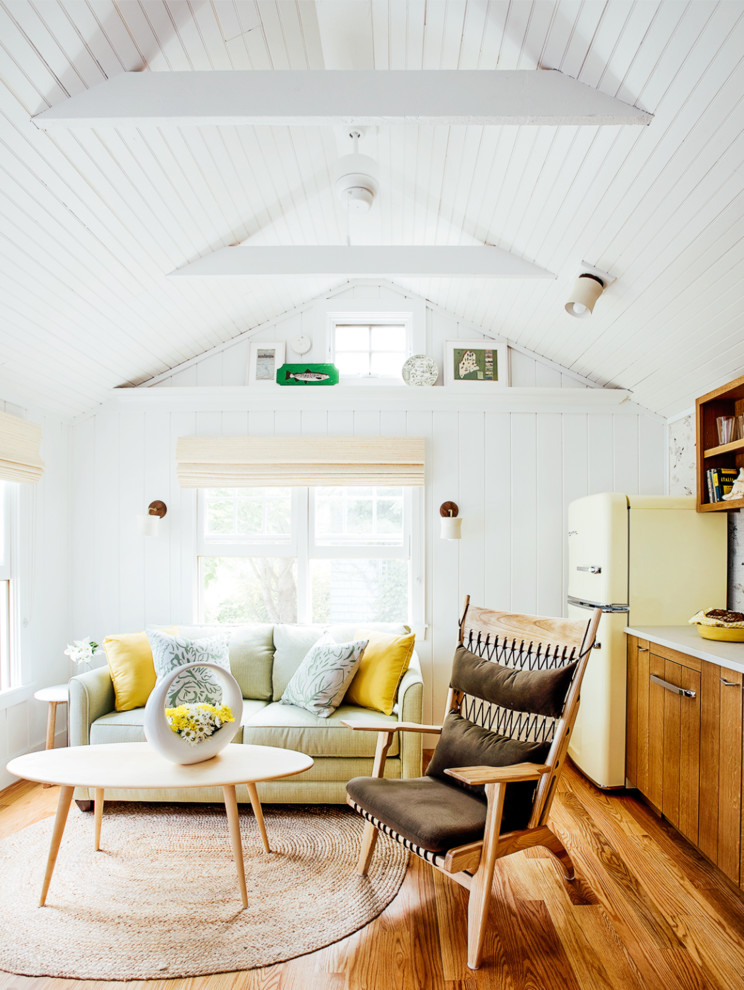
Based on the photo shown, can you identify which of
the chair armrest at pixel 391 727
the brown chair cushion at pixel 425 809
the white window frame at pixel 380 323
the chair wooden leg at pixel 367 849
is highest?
the white window frame at pixel 380 323

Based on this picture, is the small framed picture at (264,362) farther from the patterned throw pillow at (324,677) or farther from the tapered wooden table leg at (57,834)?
the tapered wooden table leg at (57,834)

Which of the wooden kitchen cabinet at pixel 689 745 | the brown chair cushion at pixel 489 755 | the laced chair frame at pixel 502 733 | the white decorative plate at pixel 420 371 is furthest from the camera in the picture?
the white decorative plate at pixel 420 371

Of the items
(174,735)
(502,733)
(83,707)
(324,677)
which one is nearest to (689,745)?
(502,733)

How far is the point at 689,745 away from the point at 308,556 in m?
2.35

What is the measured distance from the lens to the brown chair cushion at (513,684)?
2.39m

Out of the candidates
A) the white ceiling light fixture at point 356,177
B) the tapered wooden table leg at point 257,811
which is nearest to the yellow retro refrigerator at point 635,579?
the tapered wooden table leg at point 257,811

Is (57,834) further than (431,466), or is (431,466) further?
(431,466)

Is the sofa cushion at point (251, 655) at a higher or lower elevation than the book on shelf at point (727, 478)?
lower

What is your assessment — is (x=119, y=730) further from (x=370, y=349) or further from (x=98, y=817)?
(x=370, y=349)

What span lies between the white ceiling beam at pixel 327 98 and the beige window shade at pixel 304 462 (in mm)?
2173

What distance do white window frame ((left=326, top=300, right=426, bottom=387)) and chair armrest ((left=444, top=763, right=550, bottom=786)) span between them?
2592 mm

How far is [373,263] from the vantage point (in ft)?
10.6

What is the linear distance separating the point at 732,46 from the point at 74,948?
3270 mm

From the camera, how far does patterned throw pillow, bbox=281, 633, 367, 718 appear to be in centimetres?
330
